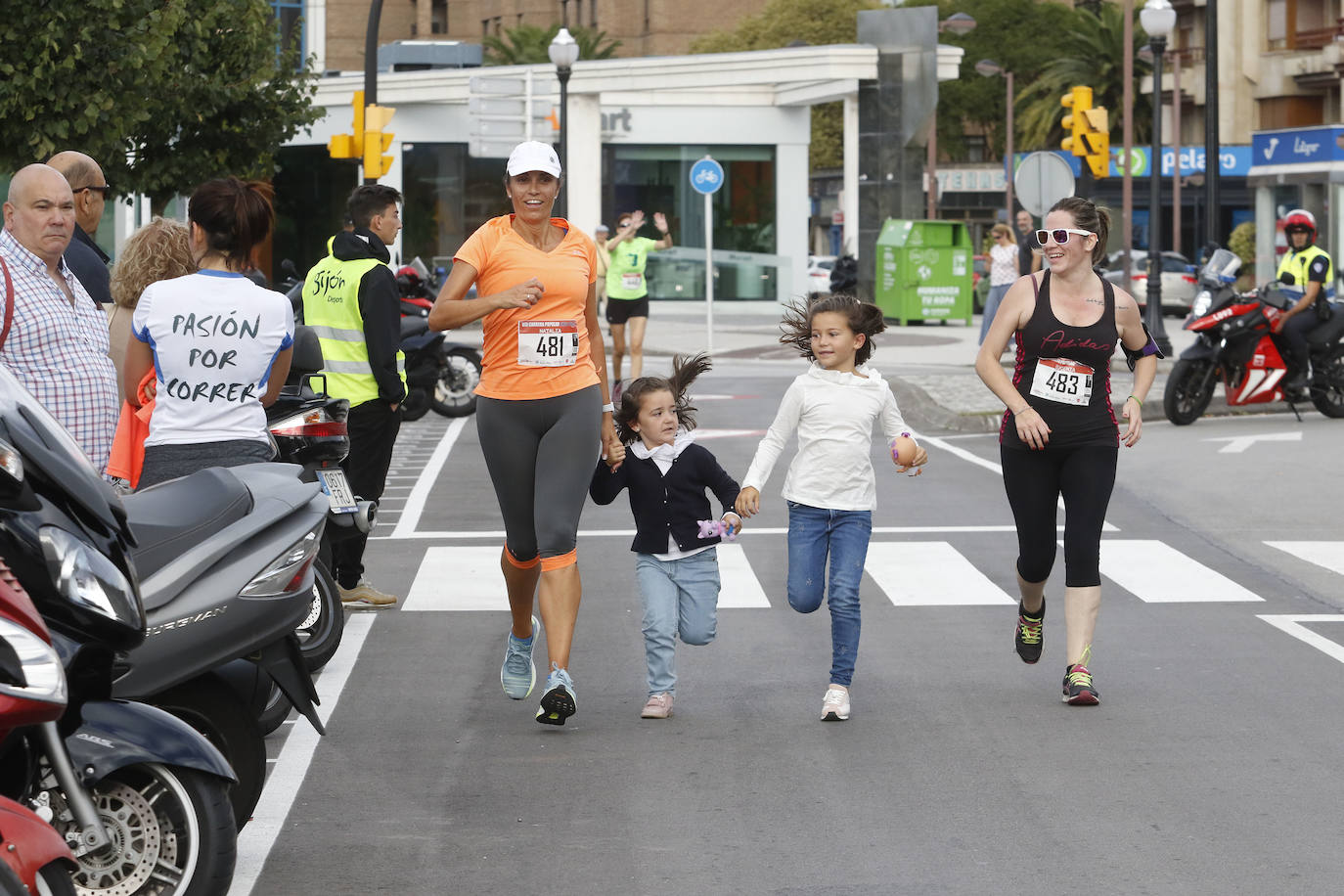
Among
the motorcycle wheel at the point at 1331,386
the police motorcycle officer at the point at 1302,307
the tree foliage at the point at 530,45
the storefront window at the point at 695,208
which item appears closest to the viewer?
the police motorcycle officer at the point at 1302,307

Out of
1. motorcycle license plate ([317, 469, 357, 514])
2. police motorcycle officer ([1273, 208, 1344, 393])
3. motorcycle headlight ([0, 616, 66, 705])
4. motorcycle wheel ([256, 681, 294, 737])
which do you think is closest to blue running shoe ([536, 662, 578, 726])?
motorcycle wheel ([256, 681, 294, 737])

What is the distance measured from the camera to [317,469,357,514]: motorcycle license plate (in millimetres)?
8023

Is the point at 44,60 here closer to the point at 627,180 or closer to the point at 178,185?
the point at 178,185

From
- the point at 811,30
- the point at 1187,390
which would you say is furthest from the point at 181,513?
the point at 811,30

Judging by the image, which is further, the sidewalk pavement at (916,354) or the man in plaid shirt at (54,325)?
the sidewalk pavement at (916,354)

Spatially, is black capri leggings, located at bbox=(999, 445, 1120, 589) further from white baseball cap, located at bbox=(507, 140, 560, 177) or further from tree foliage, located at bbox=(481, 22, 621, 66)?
tree foliage, located at bbox=(481, 22, 621, 66)

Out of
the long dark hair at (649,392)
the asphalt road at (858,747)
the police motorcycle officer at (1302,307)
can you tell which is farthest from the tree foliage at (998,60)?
the long dark hair at (649,392)

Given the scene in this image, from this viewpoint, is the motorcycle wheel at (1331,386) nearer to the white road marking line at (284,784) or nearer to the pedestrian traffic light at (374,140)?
the pedestrian traffic light at (374,140)

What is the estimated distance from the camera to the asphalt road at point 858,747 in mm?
5266

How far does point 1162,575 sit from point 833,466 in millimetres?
3665

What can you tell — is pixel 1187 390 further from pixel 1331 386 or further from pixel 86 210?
pixel 86 210

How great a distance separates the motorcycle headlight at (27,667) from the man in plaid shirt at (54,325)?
2800mm

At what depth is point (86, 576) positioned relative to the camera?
3.79 metres

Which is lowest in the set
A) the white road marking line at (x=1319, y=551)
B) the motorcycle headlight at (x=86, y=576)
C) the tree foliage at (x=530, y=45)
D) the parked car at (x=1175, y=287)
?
the white road marking line at (x=1319, y=551)
